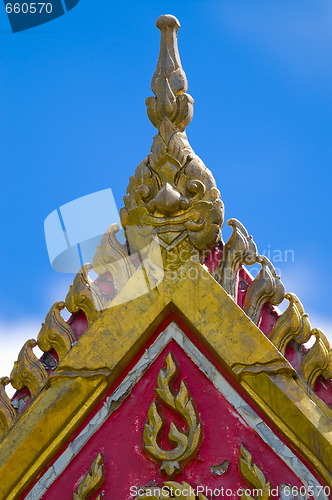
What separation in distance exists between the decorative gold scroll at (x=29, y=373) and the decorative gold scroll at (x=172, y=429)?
84 cm

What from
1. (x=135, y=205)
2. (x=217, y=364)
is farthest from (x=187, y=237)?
(x=217, y=364)

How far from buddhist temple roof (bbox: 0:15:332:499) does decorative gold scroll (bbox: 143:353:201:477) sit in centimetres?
27

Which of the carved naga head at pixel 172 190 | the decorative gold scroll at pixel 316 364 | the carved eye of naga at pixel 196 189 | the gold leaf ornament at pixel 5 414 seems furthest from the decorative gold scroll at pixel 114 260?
the decorative gold scroll at pixel 316 364

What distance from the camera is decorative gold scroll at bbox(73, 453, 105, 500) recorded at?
610 cm

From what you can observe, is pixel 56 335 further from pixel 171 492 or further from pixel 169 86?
pixel 169 86

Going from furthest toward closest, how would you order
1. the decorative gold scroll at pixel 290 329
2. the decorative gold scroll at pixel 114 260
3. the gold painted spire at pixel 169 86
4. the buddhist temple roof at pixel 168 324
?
the gold painted spire at pixel 169 86
the decorative gold scroll at pixel 114 260
the decorative gold scroll at pixel 290 329
the buddhist temple roof at pixel 168 324

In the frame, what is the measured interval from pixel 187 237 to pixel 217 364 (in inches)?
38.3

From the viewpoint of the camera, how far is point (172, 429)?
20.2 feet

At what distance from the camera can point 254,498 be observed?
5.90 meters

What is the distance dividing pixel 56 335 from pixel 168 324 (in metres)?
0.81

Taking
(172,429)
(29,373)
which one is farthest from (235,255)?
(29,373)

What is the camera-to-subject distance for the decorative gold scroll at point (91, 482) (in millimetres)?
6102

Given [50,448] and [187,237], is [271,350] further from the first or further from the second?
[50,448]

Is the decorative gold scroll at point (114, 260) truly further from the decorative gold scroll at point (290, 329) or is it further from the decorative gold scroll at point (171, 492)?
the decorative gold scroll at point (171, 492)
